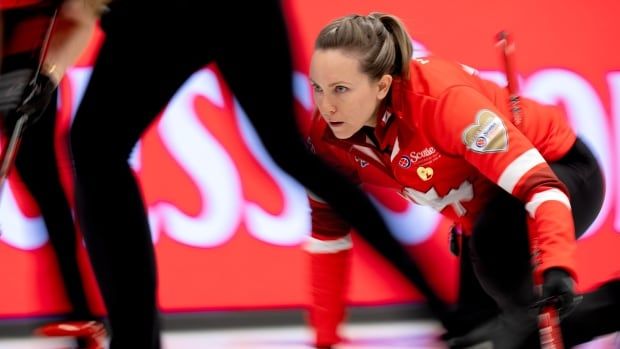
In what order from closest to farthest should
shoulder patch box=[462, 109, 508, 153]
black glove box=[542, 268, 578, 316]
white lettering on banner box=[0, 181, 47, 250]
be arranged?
black glove box=[542, 268, 578, 316], shoulder patch box=[462, 109, 508, 153], white lettering on banner box=[0, 181, 47, 250]

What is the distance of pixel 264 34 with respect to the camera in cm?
162

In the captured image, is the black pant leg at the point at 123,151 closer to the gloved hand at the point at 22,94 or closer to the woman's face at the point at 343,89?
the gloved hand at the point at 22,94

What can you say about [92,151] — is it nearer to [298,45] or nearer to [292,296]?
[298,45]

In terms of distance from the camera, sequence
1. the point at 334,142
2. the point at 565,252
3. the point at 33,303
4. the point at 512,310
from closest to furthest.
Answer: the point at 565,252, the point at 512,310, the point at 334,142, the point at 33,303

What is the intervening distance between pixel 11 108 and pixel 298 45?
1.91 ft

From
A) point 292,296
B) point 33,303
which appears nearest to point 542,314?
point 292,296

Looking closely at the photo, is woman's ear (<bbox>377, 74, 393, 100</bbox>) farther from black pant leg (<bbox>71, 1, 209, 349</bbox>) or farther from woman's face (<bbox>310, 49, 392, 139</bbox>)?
black pant leg (<bbox>71, 1, 209, 349</bbox>)

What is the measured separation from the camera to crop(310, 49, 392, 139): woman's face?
1523 mm

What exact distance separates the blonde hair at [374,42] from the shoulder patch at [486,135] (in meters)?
0.18

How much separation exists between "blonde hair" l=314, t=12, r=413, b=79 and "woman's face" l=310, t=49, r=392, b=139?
0.01 meters

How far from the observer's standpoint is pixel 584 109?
2.14m

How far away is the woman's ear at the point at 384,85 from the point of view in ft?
5.08

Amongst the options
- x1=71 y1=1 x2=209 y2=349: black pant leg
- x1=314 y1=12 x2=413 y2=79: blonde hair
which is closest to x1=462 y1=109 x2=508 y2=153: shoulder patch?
x1=314 y1=12 x2=413 y2=79: blonde hair

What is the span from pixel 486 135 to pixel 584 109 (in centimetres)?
82
